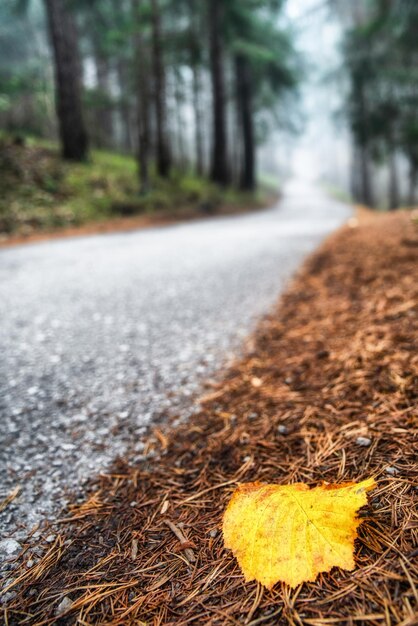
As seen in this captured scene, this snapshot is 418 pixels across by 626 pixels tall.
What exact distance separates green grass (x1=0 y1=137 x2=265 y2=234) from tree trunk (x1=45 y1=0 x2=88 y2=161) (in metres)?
0.50

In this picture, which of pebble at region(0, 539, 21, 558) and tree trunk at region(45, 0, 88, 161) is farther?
tree trunk at region(45, 0, 88, 161)

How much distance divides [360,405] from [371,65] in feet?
60.3

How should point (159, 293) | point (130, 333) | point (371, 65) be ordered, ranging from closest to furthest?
1. point (130, 333)
2. point (159, 293)
3. point (371, 65)

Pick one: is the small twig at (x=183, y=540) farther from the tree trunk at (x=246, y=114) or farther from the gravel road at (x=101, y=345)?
the tree trunk at (x=246, y=114)

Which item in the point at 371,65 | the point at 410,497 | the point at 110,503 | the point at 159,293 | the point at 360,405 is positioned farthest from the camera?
the point at 371,65

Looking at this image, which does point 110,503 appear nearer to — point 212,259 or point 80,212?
point 212,259

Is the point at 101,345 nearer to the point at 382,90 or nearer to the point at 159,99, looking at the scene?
the point at 159,99

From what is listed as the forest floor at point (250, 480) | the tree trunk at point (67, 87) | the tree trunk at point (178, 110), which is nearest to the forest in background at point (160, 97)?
the tree trunk at point (67, 87)

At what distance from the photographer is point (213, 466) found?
1.38 metres

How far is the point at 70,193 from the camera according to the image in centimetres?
886

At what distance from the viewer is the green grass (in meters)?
7.80

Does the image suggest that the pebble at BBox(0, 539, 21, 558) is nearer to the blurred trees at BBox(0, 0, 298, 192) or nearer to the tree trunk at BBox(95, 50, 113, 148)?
the blurred trees at BBox(0, 0, 298, 192)

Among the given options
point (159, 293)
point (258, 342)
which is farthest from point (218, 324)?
point (159, 293)

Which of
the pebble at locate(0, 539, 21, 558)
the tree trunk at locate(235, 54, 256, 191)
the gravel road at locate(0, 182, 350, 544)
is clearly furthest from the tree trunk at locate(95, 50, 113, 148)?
the pebble at locate(0, 539, 21, 558)
